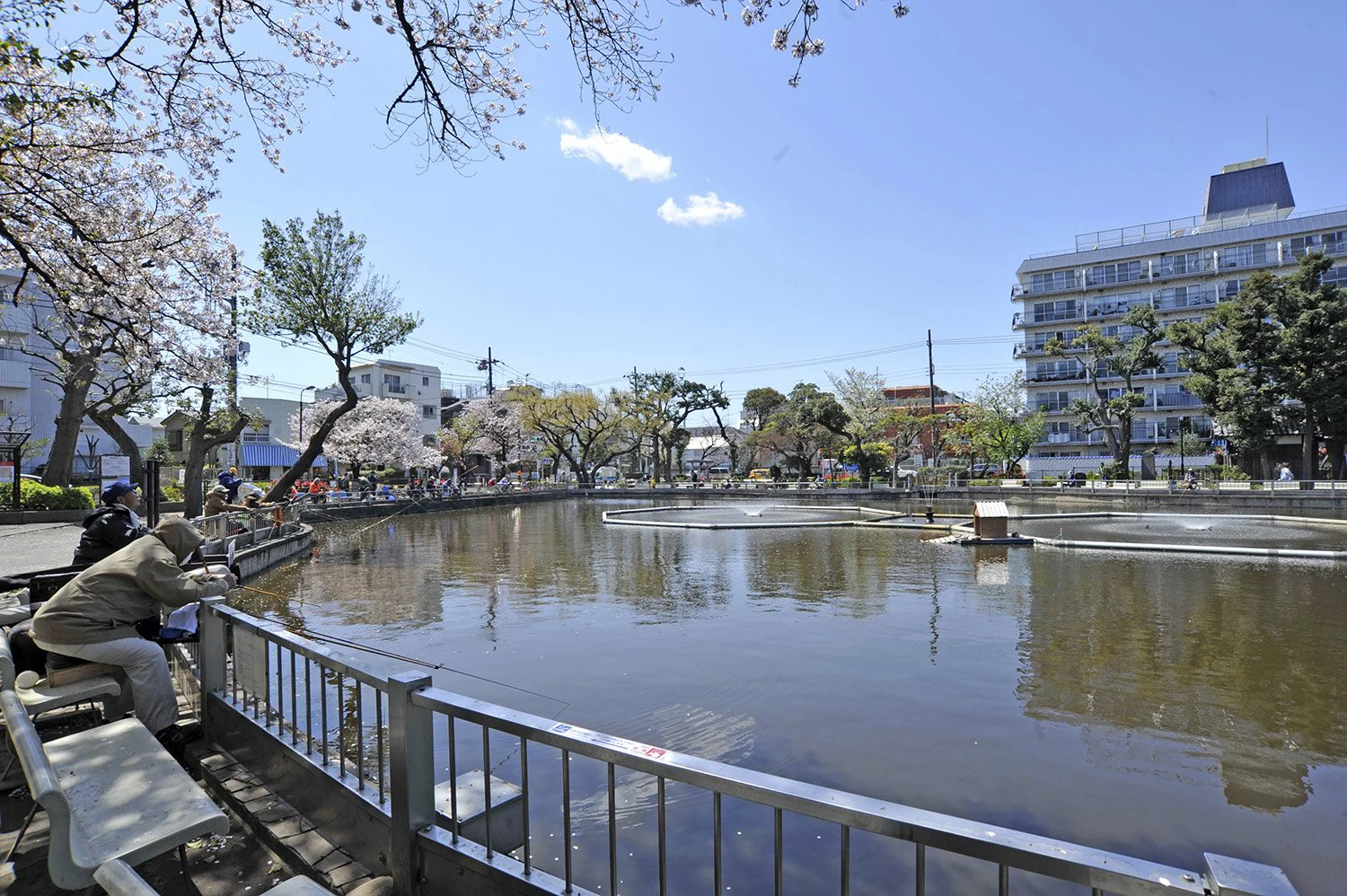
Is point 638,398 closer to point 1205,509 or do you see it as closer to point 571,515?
point 571,515

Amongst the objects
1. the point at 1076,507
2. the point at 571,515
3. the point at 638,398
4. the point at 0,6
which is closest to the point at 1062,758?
the point at 0,6

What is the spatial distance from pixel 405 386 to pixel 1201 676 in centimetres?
7113

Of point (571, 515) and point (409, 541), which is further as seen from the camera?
point (571, 515)

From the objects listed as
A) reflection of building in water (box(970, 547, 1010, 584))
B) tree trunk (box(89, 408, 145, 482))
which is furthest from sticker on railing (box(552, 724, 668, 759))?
tree trunk (box(89, 408, 145, 482))

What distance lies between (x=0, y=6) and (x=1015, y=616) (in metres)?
11.6

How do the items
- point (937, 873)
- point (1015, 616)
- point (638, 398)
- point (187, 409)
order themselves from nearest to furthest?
point (937, 873)
point (1015, 616)
point (187, 409)
point (638, 398)

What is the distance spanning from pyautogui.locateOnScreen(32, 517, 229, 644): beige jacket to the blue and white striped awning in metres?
47.9

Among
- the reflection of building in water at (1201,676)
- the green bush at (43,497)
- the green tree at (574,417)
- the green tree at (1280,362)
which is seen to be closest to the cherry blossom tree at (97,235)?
the green bush at (43,497)

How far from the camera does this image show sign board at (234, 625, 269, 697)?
3875 mm

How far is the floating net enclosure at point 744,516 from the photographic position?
71.7 feet

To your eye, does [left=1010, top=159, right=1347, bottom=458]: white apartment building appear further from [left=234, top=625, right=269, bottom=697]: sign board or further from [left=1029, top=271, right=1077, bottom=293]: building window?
[left=234, top=625, right=269, bottom=697]: sign board

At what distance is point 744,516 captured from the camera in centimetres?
2600

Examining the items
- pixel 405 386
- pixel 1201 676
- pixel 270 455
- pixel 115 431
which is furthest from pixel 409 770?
pixel 405 386

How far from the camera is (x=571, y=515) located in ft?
98.4
